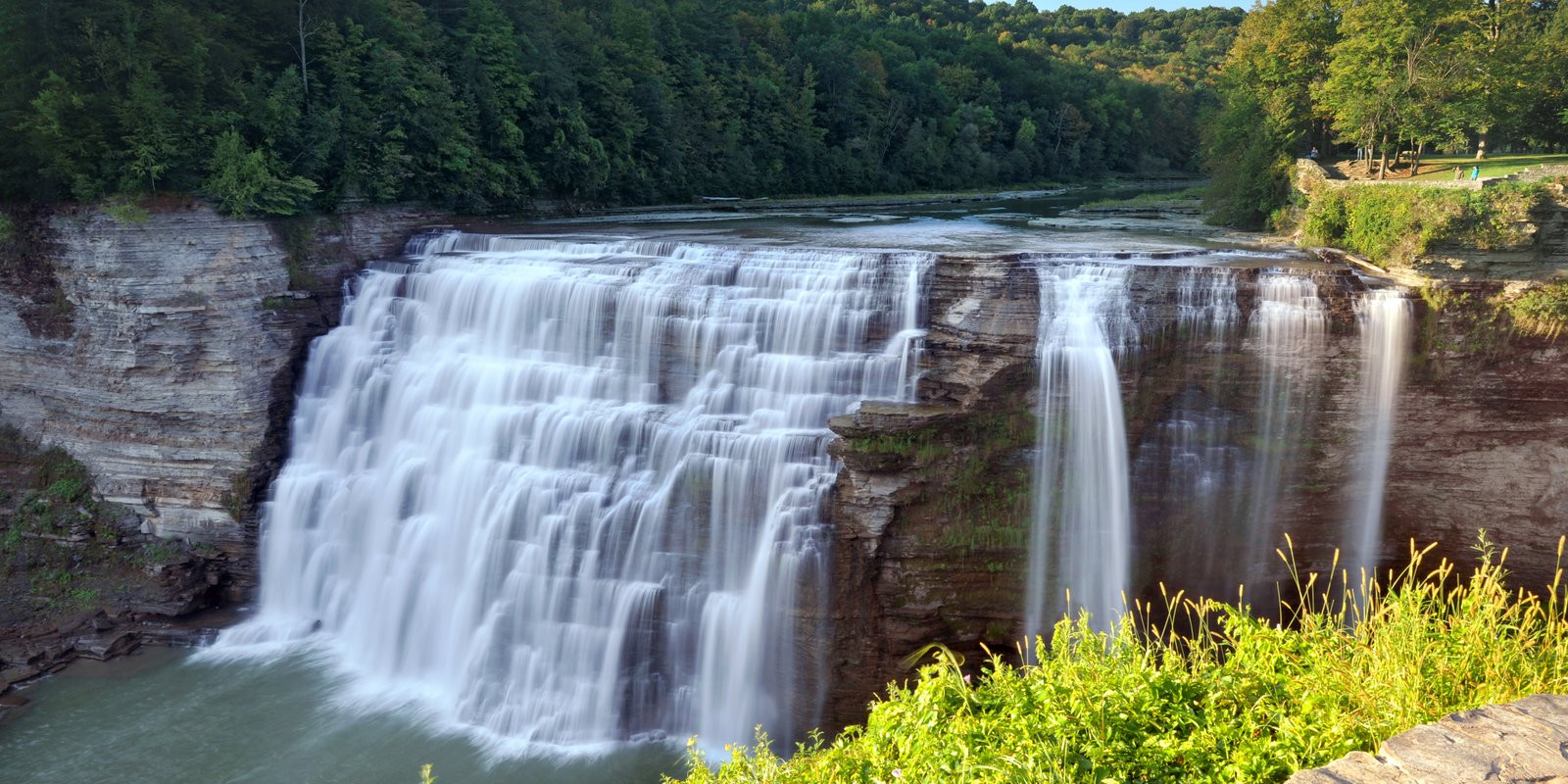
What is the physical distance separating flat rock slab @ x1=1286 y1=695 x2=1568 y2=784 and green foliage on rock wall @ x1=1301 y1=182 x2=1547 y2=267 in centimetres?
1284

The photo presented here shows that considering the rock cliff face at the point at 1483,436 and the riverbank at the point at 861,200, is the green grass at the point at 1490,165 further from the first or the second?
the riverbank at the point at 861,200

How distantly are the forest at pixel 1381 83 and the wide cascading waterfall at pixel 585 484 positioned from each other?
14636 mm

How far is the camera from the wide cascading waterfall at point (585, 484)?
15.3 meters

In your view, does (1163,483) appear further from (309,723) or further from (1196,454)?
(309,723)

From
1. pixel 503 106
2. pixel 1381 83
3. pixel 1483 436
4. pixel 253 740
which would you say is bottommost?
pixel 253 740

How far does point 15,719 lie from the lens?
1575cm

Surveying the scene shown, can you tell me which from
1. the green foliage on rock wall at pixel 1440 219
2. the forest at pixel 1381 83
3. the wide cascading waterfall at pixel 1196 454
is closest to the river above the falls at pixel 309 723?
the green foliage on rock wall at pixel 1440 219

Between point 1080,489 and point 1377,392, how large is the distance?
188 inches

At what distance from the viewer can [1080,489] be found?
14.8 metres

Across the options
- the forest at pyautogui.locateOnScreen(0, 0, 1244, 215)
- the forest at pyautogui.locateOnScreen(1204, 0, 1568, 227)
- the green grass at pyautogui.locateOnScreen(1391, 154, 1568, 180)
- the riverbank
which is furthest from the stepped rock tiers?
the riverbank

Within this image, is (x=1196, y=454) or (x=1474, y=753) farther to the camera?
(x=1196, y=454)

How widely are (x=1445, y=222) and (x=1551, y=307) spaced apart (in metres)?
2.09

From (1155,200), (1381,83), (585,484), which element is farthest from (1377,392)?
(1155,200)

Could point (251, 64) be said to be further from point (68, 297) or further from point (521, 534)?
point (521, 534)
